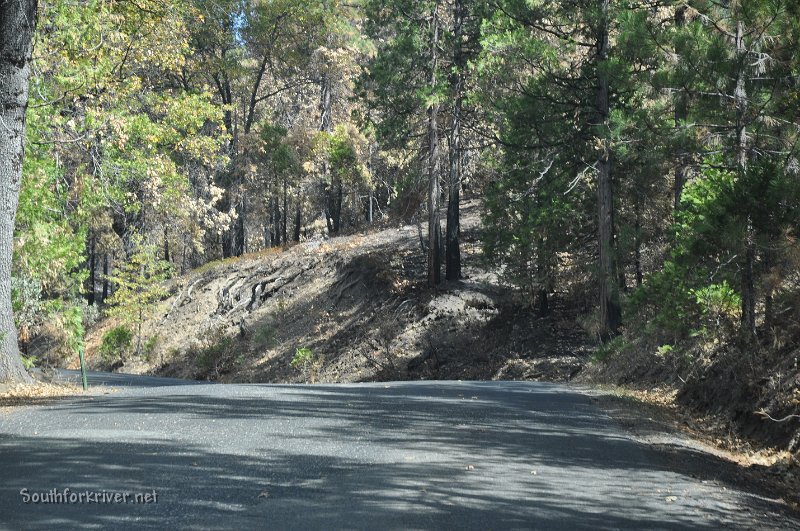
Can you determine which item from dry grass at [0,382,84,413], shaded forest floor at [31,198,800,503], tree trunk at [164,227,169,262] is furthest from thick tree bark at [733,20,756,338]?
tree trunk at [164,227,169,262]

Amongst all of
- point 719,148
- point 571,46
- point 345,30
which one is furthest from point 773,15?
point 345,30

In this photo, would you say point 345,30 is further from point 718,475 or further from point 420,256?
point 718,475

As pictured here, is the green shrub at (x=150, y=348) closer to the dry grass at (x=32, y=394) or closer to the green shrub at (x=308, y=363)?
the green shrub at (x=308, y=363)

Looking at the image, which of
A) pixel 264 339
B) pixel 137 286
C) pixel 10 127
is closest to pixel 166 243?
pixel 137 286

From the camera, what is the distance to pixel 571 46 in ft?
70.4

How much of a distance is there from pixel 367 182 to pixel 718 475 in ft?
124

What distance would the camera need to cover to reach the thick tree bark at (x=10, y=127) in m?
14.2

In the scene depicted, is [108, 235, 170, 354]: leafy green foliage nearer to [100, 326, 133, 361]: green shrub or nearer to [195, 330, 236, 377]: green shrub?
[100, 326, 133, 361]: green shrub

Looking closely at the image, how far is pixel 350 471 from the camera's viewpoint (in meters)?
7.71

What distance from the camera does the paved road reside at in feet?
20.4

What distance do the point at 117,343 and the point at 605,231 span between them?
2446 centimetres

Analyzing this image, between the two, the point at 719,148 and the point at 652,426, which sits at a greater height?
the point at 719,148

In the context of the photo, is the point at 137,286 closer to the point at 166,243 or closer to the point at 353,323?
the point at 353,323

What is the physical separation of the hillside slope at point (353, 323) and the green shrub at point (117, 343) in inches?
26.4
